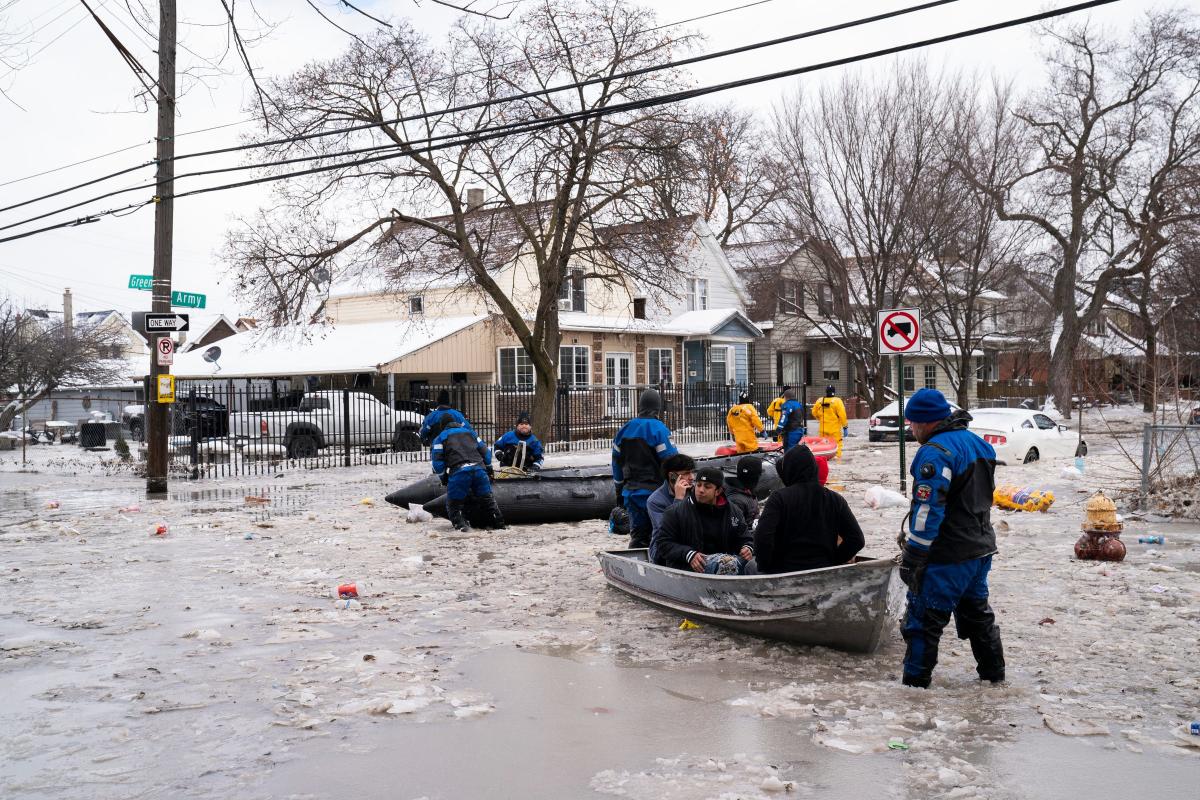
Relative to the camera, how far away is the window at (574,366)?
3641cm

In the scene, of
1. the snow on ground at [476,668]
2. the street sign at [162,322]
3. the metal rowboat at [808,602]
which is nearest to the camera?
the snow on ground at [476,668]

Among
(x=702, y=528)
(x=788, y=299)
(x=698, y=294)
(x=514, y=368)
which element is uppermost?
(x=698, y=294)

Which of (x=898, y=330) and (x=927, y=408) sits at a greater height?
(x=898, y=330)

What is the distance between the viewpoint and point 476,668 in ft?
23.0

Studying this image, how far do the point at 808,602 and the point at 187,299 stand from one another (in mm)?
14367

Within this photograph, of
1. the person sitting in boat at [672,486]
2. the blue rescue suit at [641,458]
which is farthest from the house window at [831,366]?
the person sitting in boat at [672,486]

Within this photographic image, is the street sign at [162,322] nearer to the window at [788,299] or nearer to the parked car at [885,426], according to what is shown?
the parked car at [885,426]

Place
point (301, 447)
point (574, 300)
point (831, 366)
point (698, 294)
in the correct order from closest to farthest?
point (301, 447) < point (574, 300) < point (698, 294) < point (831, 366)

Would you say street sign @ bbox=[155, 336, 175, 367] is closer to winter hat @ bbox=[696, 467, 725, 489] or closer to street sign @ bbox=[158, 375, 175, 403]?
street sign @ bbox=[158, 375, 175, 403]

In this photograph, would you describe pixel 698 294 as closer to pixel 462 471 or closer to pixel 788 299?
pixel 788 299

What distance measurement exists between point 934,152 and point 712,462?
17439 millimetres

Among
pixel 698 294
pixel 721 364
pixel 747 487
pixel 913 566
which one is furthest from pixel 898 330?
pixel 698 294

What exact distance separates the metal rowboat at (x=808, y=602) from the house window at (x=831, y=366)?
4390 cm

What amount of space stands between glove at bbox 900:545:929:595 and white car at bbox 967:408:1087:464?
1595 cm
